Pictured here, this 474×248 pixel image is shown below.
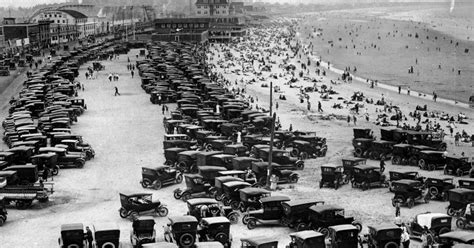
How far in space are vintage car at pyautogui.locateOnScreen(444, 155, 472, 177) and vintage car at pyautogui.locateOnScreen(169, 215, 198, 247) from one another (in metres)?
16.9

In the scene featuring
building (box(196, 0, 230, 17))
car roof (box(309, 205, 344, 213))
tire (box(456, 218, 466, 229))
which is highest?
building (box(196, 0, 230, 17))

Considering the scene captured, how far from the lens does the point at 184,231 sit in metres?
20.9

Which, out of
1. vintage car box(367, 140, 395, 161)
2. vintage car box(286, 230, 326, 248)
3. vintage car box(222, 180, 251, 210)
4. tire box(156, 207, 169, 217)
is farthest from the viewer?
vintage car box(367, 140, 395, 161)

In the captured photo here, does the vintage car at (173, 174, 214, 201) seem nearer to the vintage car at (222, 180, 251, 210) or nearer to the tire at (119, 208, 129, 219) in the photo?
the vintage car at (222, 180, 251, 210)

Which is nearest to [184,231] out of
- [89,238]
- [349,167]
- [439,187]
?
[89,238]

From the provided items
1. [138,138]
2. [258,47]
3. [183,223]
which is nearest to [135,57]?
[258,47]

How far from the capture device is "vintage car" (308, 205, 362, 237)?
22.4 m

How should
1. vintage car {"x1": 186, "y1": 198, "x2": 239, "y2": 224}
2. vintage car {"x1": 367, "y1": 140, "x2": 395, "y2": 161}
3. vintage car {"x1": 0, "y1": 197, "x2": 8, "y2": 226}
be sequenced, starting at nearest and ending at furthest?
1. vintage car {"x1": 186, "y1": 198, "x2": 239, "y2": 224}
2. vintage car {"x1": 0, "y1": 197, "x2": 8, "y2": 226}
3. vintage car {"x1": 367, "y1": 140, "x2": 395, "y2": 161}

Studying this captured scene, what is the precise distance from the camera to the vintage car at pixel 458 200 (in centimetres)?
2488

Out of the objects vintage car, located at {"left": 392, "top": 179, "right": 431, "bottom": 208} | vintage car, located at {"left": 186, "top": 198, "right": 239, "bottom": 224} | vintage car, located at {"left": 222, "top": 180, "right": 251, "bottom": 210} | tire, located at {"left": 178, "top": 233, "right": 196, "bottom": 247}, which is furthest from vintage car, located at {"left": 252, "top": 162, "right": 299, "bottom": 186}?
tire, located at {"left": 178, "top": 233, "right": 196, "bottom": 247}

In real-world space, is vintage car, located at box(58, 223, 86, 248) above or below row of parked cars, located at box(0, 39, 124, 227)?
above

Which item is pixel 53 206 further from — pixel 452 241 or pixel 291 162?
pixel 452 241

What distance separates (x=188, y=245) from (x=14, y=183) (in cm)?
Result: 1146

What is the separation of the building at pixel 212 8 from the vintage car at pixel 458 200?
522 ft
